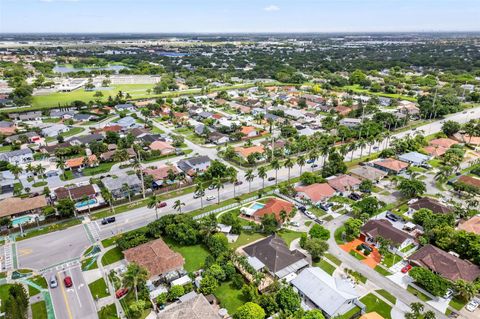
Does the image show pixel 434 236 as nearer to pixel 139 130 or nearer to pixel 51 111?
pixel 139 130

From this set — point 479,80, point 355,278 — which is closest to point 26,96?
point 355,278

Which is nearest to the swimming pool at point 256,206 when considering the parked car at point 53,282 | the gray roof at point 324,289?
the gray roof at point 324,289

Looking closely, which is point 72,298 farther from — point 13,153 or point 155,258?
point 13,153

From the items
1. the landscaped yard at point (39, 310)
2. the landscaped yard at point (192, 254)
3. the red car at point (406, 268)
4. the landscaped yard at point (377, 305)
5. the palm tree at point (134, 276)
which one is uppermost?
the palm tree at point (134, 276)

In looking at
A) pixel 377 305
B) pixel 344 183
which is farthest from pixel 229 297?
pixel 344 183

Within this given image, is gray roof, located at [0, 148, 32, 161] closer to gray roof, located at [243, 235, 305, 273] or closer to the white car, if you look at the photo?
gray roof, located at [243, 235, 305, 273]

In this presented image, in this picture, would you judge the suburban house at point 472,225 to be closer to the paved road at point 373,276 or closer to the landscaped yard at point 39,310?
the paved road at point 373,276
